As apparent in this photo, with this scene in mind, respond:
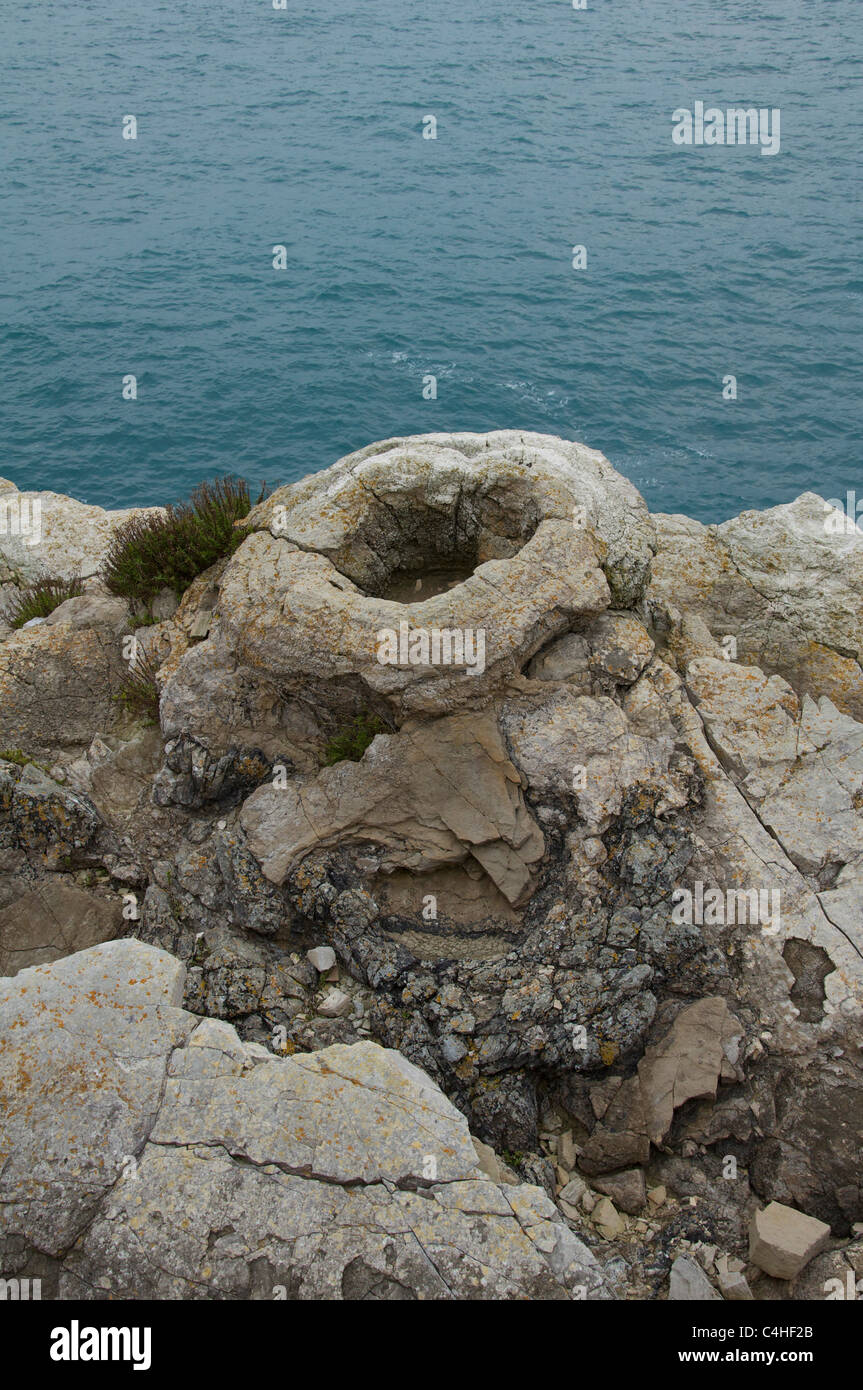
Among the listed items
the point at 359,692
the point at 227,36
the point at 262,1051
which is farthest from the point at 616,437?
the point at 227,36

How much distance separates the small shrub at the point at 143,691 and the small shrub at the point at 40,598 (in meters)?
2.58

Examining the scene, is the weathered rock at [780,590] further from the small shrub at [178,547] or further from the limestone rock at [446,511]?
the small shrub at [178,547]

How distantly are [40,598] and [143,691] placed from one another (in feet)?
11.6

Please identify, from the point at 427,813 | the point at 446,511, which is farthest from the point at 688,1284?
the point at 446,511

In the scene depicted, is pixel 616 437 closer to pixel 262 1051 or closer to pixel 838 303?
pixel 838 303

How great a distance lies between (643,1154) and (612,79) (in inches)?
2992

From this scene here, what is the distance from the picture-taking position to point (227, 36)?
3073 inches

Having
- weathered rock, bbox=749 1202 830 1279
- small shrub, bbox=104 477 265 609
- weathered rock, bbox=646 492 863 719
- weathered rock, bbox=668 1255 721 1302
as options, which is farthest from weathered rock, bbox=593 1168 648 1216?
small shrub, bbox=104 477 265 609

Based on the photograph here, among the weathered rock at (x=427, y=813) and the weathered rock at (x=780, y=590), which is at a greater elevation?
the weathered rock at (x=780, y=590)

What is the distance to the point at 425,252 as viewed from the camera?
49.1m

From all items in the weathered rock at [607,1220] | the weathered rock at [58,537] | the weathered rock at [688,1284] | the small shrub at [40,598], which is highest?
the weathered rock at [58,537]

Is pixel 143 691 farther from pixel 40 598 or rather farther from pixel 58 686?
pixel 40 598

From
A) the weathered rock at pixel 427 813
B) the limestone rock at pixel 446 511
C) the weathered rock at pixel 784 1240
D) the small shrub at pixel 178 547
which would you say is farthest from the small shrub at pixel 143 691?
the weathered rock at pixel 784 1240

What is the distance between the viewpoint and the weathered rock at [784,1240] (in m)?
10.8
